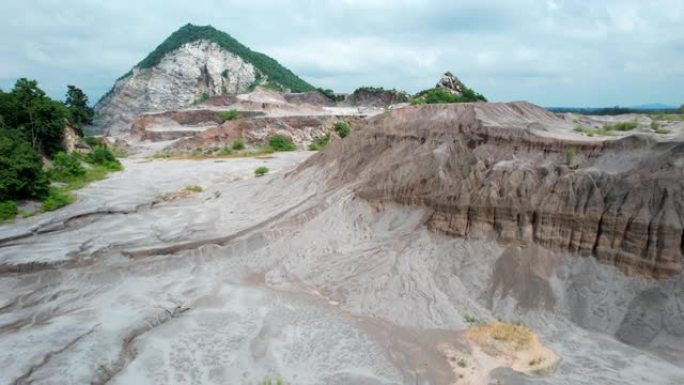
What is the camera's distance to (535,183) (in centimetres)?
1239

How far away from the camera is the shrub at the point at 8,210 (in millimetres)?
19156

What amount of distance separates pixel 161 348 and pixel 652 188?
11684mm

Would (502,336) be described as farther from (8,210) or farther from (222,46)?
(222,46)

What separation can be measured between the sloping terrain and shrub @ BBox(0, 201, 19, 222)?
1.24 metres

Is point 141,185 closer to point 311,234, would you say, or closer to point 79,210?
point 79,210

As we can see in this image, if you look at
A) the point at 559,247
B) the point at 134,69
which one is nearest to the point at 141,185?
the point at 559,247

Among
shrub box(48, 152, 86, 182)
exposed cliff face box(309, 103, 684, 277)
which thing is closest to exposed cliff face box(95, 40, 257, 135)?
shrub box(48, 152, 86, 182)

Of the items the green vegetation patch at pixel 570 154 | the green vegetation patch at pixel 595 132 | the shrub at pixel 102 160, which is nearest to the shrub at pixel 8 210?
the shrub at pixel 102 160

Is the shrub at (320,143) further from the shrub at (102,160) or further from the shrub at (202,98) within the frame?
the shrub at (202,98)

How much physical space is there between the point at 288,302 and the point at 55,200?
49.4ft

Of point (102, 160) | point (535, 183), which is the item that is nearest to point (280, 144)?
point (102, 160)

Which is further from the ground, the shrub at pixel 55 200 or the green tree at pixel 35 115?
the green tree at pixel 35 115

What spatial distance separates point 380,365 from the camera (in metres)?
9.62

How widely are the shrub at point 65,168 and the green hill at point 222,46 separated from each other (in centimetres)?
6141
